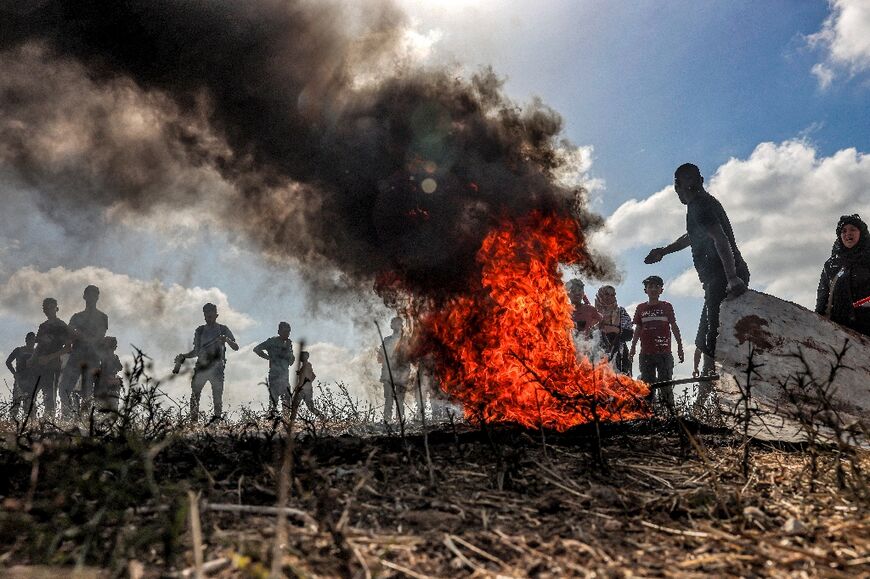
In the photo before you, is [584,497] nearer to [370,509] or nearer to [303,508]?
[370,509]

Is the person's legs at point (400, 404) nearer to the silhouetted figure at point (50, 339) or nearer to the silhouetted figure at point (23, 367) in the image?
the silhouetted figure at point (50, 339)

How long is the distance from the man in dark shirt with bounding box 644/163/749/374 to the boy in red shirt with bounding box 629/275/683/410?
1541 mm

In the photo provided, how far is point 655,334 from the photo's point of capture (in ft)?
33.7

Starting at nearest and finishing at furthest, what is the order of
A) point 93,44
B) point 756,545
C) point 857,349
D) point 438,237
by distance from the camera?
1. point 756,545
2. point 857,349
3. point 438,237
4. point 93,44

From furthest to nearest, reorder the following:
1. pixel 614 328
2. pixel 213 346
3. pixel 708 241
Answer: pixel 213 346, pixel 614 328, pixel 708 241

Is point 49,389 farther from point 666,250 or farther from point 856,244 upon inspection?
point 856,244

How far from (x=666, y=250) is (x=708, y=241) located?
25.8 inches

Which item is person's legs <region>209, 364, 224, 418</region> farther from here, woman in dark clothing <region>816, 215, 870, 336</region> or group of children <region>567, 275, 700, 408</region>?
woman in dark clothing <region>816, 215, 870, 336</region>

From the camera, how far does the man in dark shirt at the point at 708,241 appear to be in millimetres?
8070

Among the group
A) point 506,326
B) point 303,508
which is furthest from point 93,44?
point 303,508

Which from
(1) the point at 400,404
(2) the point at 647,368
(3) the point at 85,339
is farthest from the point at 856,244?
(3) the point at 85,339

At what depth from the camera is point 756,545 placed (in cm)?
242

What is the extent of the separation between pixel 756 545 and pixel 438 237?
5.09 m

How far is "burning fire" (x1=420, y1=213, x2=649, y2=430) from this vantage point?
5164mm
